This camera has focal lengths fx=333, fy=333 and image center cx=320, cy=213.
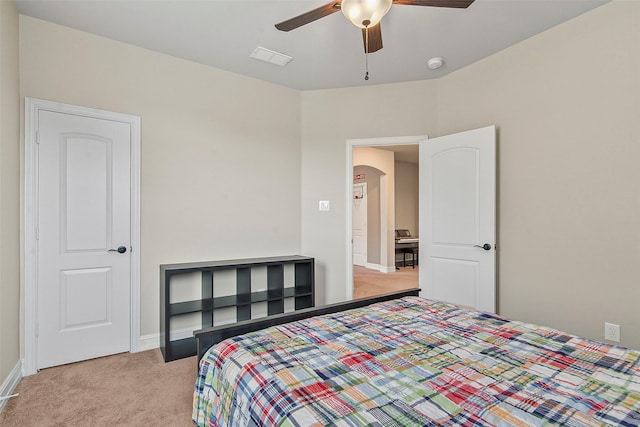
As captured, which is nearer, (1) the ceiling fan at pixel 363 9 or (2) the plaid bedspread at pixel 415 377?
(2) the plaid bedspread at pixel 415 377

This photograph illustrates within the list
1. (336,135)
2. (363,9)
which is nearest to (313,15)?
(363,9)

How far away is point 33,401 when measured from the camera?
2148 mm

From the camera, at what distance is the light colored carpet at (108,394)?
77.3 inches

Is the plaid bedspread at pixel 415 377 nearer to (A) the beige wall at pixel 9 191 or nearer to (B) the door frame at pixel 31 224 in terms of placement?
(A) the beige wall at pixel 9 191

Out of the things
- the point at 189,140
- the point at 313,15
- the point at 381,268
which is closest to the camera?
the point at 313,15

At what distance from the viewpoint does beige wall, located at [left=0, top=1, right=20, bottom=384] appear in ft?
7.04

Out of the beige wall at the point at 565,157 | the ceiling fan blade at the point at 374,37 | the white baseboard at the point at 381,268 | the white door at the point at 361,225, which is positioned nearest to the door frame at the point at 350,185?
the beige wall at the point at 565,157

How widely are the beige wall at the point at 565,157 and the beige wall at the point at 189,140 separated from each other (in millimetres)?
1792

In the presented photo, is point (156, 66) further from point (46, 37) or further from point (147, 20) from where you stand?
point (46, 37)

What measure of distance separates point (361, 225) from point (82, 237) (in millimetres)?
6050

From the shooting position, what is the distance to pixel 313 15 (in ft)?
6.46

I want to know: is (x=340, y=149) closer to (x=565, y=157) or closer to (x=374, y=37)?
Answer: (x=374, y=37)

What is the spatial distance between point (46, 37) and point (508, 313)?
181 inches

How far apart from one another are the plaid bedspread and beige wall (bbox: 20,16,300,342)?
1986mm
